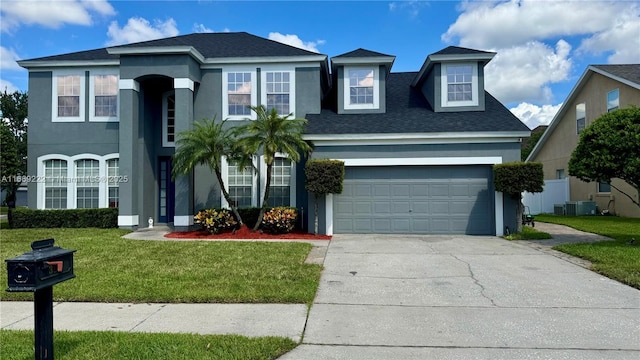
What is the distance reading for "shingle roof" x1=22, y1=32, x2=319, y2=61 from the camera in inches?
606

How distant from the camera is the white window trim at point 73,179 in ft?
51.5

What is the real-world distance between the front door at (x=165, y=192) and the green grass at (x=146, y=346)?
1203cm

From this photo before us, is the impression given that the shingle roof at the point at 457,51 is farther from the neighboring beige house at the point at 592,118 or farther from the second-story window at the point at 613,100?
the second-story window at the point at 613,100

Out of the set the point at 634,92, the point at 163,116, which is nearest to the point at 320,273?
the point at 163,116

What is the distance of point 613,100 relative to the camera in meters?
19.0

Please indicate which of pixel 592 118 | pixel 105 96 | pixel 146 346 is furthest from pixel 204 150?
pixel 592 118

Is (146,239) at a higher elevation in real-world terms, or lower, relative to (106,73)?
lower

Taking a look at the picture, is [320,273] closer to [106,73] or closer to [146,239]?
[146,239]

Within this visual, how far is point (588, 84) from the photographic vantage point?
20.9m

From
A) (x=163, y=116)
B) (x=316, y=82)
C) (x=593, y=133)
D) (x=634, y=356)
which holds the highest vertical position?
(x=316, y=82)

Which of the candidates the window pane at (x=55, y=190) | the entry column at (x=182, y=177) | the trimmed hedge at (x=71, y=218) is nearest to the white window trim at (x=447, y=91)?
the entry column at (x=182, y=177)

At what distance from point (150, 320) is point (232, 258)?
153 inches

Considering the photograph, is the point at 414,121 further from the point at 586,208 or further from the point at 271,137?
the point at 586,208

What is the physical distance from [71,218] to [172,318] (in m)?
12.0
